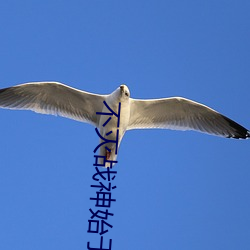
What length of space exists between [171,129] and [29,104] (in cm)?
201

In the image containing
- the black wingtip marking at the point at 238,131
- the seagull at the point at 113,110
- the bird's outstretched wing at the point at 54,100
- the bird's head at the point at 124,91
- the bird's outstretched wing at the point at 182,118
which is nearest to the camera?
the bird's head at the point at 124,91

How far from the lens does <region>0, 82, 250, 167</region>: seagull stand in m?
6.68

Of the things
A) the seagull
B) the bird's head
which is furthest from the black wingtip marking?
the bird's head

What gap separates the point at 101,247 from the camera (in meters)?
5.09

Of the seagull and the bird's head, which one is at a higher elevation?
the seagull

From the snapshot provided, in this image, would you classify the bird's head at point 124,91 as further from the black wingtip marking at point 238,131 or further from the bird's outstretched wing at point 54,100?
the black wingtip marking at point 238,131

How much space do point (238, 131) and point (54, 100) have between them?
2.71 meters

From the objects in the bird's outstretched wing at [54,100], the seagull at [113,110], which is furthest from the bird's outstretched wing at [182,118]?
the bird's outstretched wing at [54,100]

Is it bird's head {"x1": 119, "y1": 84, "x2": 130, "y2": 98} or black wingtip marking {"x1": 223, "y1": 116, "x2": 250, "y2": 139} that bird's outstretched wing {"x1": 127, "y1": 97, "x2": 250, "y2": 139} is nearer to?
black wingtip marking {"x1": 223, "y1": 116, "x2": 250, "y2": 139}

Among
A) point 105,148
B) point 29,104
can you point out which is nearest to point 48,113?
point 29,104

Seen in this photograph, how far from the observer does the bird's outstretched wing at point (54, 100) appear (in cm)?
690

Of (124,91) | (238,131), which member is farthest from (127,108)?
(238,131)

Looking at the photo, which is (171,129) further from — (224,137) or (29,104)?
(29,104)

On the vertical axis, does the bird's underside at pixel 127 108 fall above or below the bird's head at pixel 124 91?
above
